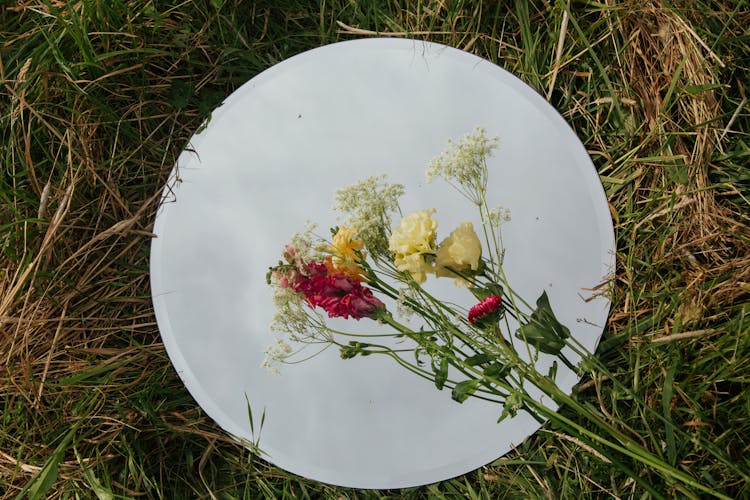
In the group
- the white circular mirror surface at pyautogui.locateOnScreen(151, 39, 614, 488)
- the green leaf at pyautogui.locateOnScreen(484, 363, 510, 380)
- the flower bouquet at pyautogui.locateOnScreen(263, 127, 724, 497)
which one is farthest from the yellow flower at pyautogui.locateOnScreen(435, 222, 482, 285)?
the white circular mirror surface at pyautogui.locateOnScreen(151, 39, 614, 488)

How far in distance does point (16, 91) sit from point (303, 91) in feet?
1.54

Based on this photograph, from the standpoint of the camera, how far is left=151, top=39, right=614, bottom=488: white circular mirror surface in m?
1.04

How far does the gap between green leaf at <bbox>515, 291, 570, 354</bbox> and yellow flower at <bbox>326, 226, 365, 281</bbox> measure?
222mm

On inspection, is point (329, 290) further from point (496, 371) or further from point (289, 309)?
point (496, 371)

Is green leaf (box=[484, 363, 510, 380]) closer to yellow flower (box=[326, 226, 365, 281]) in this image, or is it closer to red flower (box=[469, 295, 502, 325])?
red flower (box=[469, 295, 502, 325])

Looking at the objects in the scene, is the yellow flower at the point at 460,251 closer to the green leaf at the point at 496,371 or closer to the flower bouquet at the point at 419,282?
the flower bouquet at the point at 419,282

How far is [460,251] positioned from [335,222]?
367mm

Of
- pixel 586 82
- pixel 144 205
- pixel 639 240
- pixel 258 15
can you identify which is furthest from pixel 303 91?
pixel 639 240

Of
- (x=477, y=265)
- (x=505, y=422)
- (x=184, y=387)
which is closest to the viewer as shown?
(x=477, y=265)

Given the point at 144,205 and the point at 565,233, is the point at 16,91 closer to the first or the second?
the point at 144,205

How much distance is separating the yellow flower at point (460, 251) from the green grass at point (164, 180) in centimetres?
38

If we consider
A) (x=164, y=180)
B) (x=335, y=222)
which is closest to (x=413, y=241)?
(x=335, y=222)

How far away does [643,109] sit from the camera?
1100mm

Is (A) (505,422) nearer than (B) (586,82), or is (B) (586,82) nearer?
(A) (505,422)
